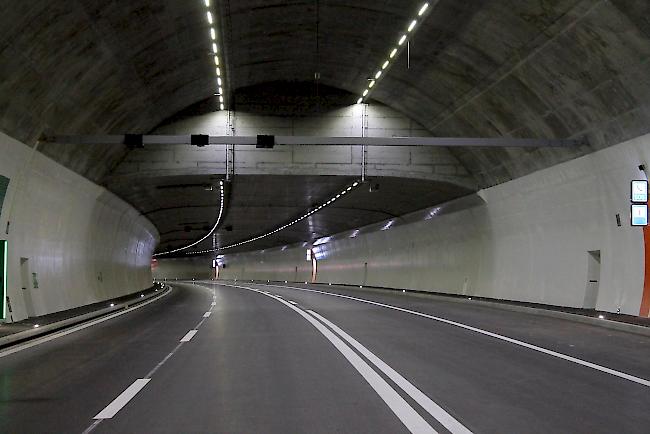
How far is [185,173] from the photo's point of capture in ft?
98.6

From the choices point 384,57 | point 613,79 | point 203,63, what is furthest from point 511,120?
point 203,63

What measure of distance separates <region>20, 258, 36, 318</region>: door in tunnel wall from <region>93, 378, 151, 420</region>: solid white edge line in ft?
42.6

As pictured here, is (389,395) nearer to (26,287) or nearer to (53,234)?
(26,287)

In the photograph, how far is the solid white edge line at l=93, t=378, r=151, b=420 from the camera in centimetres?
812

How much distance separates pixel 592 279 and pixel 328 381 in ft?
54.6

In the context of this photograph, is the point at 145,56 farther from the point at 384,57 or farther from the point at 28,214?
the point at 384,57

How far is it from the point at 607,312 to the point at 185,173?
654 inches

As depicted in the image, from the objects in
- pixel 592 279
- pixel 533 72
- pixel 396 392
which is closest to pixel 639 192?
pixel 533 72

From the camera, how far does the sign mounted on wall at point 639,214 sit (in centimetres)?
2050

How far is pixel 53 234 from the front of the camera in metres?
25.3

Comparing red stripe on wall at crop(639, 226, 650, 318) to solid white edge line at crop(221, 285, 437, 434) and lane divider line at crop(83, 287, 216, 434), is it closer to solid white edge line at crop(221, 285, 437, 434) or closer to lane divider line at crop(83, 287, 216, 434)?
solid white edge line at crop(221, 285, 437, 434)

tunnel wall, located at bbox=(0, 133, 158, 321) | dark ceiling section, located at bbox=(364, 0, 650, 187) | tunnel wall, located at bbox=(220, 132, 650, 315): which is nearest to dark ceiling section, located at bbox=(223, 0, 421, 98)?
dark ceiling section, located at bbox=(364, 0, 650, 187)

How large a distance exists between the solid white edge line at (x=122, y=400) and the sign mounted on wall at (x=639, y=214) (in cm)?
1499

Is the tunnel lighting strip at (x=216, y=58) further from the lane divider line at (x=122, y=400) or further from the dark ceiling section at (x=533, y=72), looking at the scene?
the lane divider line at (x=122, y=400)
